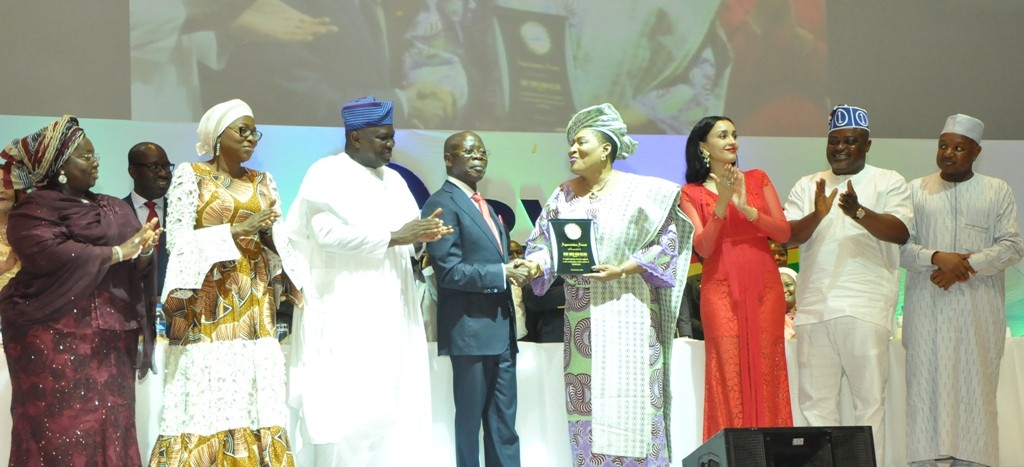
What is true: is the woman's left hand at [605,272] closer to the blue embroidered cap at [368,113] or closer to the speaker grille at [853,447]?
the blue embroidered cap at [368,113]

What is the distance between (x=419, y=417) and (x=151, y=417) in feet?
4.34

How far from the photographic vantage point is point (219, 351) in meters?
5.00

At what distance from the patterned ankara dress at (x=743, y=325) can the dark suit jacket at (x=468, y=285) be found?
41.3 inches

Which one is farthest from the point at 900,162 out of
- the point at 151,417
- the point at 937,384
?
the point at 151,417

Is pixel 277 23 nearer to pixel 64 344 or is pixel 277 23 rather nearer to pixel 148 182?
pixel 148 182

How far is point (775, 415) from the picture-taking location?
18.5 ft

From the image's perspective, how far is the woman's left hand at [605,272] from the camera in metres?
5.36

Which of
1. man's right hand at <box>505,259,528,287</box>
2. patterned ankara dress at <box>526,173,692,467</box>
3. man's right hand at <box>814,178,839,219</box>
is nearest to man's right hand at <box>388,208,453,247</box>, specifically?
man's right hand at <box>505,259,528,287</box>

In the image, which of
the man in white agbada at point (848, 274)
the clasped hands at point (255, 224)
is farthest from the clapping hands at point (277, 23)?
the man in white agbada at point (848, 274)

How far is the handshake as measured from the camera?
551cm

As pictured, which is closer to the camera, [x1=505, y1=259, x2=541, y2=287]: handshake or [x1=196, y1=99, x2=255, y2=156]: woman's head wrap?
[x1=196, y1=99, x2=255, y2=156]: woman's head wrap

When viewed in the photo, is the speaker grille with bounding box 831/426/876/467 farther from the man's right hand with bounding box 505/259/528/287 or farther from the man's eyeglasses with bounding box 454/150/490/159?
the man's eyeglasses with bounding box 454/150/490/159

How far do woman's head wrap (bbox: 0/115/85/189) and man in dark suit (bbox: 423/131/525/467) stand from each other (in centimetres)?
176

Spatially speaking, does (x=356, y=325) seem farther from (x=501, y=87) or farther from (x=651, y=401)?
(x=501, y=87)
